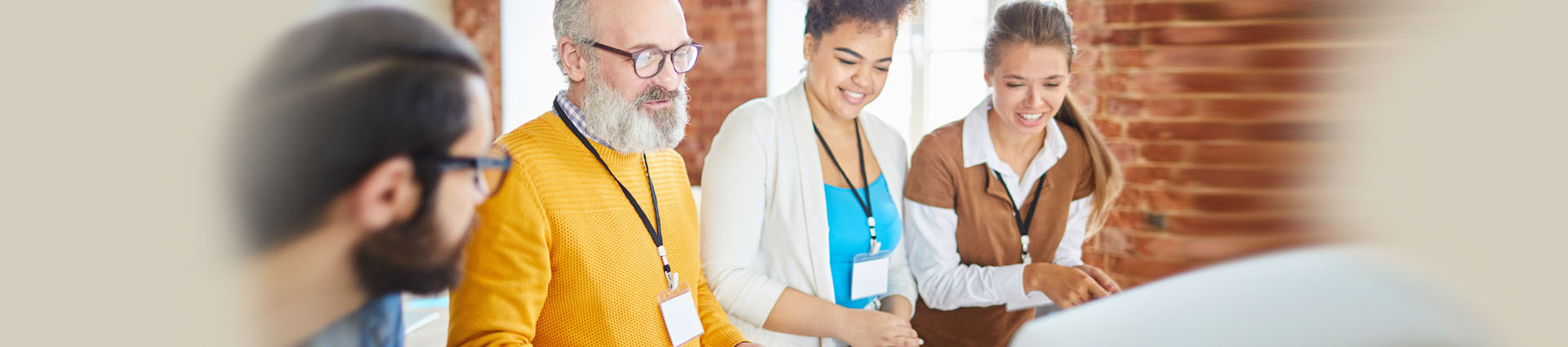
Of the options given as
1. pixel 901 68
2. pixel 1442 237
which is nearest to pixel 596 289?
pixel 1442 237

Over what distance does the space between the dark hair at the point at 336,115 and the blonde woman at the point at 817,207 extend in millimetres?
1210

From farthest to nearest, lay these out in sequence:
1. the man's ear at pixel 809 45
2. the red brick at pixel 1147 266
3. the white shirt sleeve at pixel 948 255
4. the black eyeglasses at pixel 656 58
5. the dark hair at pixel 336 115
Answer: the man's ear at pixel 809 45 → the white shirt sleeve at pixel 948 255 → the black eyeglasses at pixel 656 58 → the red brick at pixel 1147 266 → the dark hair at pixel 336 115

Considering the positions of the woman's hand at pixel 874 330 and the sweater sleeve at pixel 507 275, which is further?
the woman's hand at pixel 874 330

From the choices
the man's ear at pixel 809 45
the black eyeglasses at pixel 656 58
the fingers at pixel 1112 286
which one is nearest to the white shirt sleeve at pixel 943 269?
the man's ear at pixel 809 45

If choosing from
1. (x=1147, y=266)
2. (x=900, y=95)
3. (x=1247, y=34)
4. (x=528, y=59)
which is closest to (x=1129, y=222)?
(x=1147, y=266)

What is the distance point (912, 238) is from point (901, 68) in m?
3.73

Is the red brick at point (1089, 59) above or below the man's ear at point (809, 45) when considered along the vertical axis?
below

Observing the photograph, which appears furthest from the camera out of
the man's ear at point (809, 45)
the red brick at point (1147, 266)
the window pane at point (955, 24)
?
the window pane at point (955, 24)

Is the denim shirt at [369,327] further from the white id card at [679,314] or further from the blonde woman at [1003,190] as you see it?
the blonde woman at [1003,190]

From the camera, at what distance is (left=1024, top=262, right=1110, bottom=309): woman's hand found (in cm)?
125

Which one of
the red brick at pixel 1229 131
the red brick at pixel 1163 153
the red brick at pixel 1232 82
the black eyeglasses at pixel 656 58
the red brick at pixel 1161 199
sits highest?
the black eyeglasses at pixel 656 58

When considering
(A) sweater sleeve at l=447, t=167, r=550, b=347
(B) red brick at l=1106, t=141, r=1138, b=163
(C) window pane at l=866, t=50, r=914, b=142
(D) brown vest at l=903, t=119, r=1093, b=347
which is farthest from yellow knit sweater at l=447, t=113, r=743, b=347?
(C) window pane at l=866, t=50, r=914, b=142

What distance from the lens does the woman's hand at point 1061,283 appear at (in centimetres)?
125

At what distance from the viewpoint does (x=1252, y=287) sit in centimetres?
36
